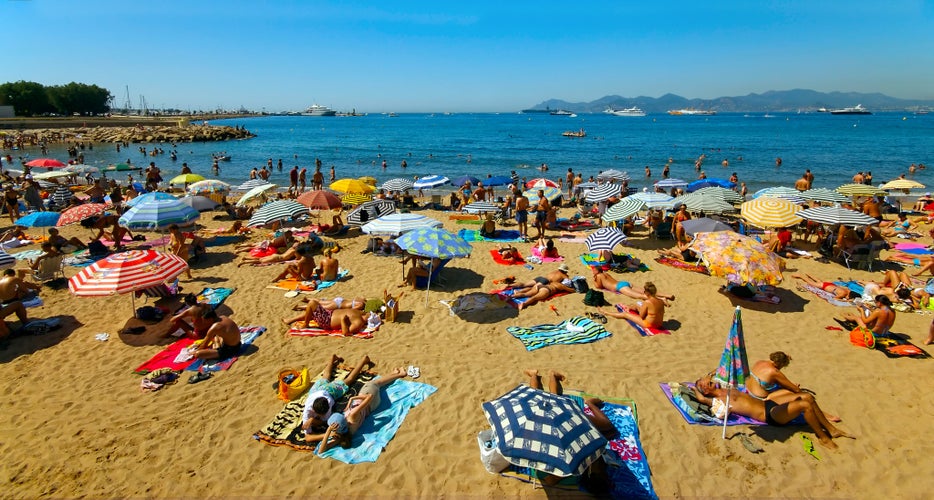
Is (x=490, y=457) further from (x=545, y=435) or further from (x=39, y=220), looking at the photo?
(x=39, y=220)

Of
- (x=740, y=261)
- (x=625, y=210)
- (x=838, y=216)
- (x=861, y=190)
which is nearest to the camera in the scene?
(x=740, y=261)

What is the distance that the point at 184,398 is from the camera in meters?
5.90

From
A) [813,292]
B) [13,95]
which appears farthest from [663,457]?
[13,95]

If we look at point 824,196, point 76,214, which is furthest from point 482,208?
point 824,196

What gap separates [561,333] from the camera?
25.1ft

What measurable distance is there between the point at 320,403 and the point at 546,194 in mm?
13285

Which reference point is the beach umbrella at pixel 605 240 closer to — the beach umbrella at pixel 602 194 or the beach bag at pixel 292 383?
the beach umbrella at pixel 602 194

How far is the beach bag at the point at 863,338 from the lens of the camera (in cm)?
715

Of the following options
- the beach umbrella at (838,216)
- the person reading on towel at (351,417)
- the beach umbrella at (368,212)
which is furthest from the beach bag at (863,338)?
the beach umbrella at (368,212)

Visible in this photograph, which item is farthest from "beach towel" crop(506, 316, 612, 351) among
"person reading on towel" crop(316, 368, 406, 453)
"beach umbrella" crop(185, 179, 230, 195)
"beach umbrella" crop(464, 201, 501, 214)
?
"beach umbrella" crop(185, 179, 230, 195)

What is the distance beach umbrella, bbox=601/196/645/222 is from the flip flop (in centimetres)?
792

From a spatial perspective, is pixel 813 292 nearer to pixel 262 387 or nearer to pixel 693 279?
pixel 693 279

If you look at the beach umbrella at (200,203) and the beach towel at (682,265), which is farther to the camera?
the beach umbrella at (200,203)

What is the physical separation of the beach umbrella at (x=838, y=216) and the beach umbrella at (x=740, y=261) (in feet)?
11.9
